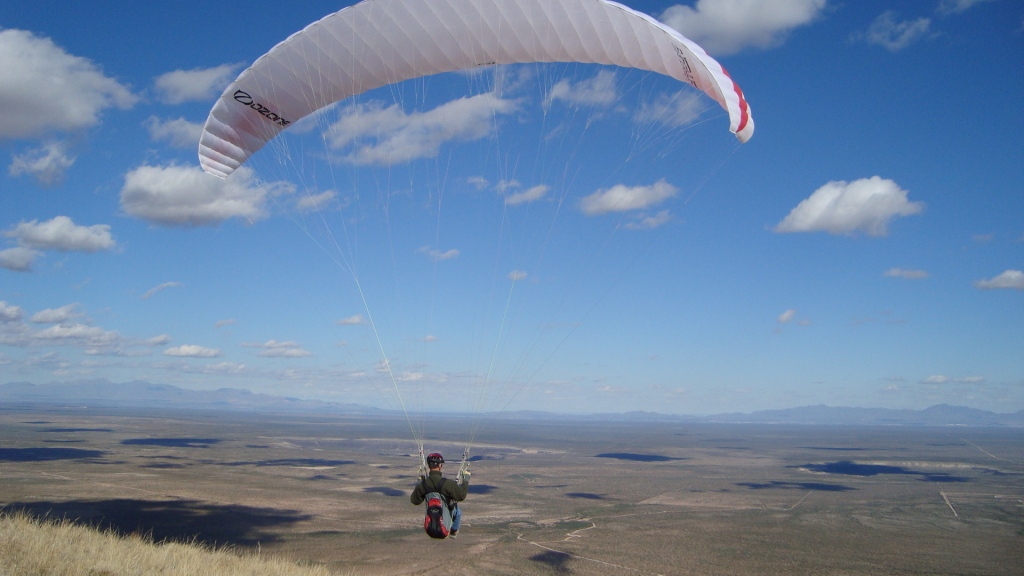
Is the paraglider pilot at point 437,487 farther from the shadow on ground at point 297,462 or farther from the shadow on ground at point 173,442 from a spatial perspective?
the shadow on ground at point 173,442

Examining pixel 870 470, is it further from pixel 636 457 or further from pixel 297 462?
pixel 297 462

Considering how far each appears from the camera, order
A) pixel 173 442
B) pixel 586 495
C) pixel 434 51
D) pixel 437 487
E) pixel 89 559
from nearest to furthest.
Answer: pixel 437 487
pixel 89 559
pixel 434 51
pixel 586 495
pixel 173 442

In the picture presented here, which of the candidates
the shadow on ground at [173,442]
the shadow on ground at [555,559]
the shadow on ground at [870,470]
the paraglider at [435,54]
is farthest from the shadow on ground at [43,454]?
the shadow on ground at [870,470]

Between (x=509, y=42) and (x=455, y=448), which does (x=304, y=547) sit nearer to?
(x=509, y=42)

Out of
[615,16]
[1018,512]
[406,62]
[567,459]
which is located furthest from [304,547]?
[567,459]

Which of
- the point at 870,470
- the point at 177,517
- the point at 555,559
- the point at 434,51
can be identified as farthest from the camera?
the point at 870,470

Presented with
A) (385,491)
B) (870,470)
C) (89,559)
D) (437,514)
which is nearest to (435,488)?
(437,514)

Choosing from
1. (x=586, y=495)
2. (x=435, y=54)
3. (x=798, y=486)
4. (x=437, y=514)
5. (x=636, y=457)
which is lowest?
(x=636, y=457)

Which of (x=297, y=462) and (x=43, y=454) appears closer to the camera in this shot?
(x=43, y=454)
